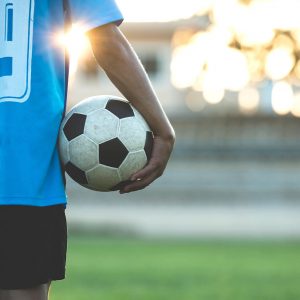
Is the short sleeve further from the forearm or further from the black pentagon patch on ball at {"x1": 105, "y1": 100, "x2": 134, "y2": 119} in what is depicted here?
the black pentagon patch on ball at {"x1": 105, "y1": 100, "x2": 134, "y2": 119}

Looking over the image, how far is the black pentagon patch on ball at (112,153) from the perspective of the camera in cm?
361

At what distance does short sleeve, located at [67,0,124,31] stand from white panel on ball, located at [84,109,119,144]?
1.37 feet

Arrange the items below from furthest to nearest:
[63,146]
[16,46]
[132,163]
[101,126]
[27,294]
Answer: [101,126] → [132,163] → [63,146] → [16,46] → [27,294]

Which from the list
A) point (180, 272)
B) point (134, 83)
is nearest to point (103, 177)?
point (134, 83)

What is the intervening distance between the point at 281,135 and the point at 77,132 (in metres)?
27.3

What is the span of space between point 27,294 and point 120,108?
751 millimetres

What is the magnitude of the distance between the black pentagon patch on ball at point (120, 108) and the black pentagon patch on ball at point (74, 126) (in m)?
0.10

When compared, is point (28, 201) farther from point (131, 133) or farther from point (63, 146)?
point (131, 133)

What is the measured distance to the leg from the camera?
10.5 feet

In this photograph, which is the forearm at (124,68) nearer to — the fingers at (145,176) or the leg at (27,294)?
Answer: the fingers at (145,176)

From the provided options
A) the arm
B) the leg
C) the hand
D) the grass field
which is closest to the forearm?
the arm

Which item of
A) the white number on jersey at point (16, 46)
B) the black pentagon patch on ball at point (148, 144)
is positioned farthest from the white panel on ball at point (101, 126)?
the white number on jersey at point (16, 46)

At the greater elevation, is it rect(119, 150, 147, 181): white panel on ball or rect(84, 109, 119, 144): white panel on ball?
rect(84, 109, 119, 144): white panel on ball

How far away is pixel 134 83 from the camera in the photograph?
133 inches
